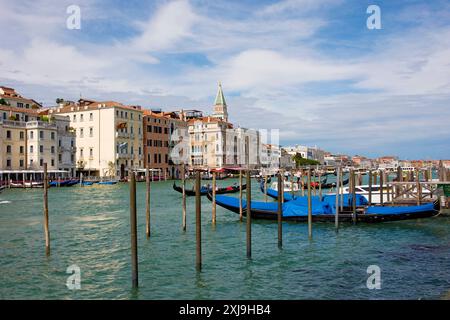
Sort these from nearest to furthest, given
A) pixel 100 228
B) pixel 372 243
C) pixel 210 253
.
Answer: pixel 210 253 → pixel 372 243 → pixel 100 228

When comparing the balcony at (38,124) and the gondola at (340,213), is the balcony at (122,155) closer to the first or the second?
the balcony at (38,124)

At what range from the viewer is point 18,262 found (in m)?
8.06

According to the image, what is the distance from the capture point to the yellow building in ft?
128

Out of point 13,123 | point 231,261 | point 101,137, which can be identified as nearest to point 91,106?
point 101,137

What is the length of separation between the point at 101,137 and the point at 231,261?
109ft

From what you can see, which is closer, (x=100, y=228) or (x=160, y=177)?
(x=100, y=228)

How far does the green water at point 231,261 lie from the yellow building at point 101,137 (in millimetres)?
26507

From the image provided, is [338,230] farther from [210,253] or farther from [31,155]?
[31,155]

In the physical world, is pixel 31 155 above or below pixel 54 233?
above

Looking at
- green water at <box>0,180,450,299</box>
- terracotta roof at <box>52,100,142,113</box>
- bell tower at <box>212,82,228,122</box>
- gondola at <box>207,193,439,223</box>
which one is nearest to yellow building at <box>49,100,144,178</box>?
terracotta roof at <box>52,100,142,113</box>

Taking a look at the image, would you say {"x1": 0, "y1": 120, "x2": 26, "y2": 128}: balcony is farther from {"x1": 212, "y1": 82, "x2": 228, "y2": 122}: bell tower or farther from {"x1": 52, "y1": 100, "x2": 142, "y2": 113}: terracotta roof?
{"x1": 212, "y1": 82, "x2": 228, "y2": 122}: bell tower

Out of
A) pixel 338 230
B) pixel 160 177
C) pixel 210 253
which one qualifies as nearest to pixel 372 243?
pixel 338 230
